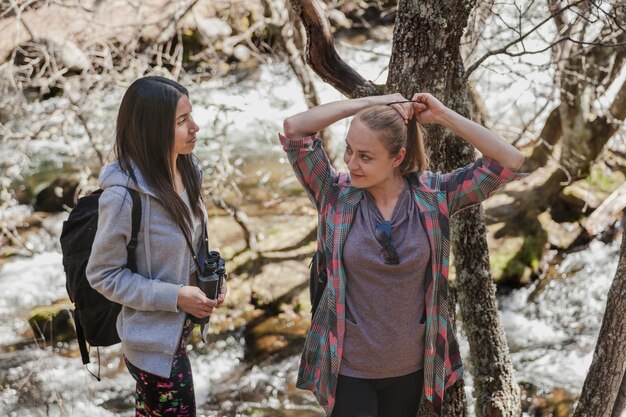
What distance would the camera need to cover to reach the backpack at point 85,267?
2.35m

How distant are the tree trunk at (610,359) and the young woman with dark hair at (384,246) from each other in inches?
39.7

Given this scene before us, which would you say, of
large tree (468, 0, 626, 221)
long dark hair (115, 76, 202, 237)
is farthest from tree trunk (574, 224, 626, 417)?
large tree (468, 0, 626, 221)

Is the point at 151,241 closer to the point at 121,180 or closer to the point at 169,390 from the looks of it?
the point at 121,180

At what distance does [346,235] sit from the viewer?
225 cm

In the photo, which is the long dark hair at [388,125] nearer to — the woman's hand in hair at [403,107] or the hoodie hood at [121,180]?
the woman's hand in hair at [403,107]

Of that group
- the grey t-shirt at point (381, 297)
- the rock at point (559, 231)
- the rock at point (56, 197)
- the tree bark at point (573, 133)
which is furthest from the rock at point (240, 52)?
the grey t-shirt at point (381, 297)

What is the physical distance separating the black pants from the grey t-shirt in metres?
0.03

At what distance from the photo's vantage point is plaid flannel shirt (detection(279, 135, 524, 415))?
225 centimetres

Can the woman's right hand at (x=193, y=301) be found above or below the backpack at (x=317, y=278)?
below

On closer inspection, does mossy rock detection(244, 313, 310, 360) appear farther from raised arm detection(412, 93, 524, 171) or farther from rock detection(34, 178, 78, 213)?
raised arm detection(412, 93, 524, 171)

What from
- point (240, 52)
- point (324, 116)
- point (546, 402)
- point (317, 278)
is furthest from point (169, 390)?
point (240, 52)

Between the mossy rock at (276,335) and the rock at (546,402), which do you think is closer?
the rock at (546,402)

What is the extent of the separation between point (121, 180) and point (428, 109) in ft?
3.16

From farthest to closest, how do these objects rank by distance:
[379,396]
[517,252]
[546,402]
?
[517,252]
[546,402]
[379,396]
